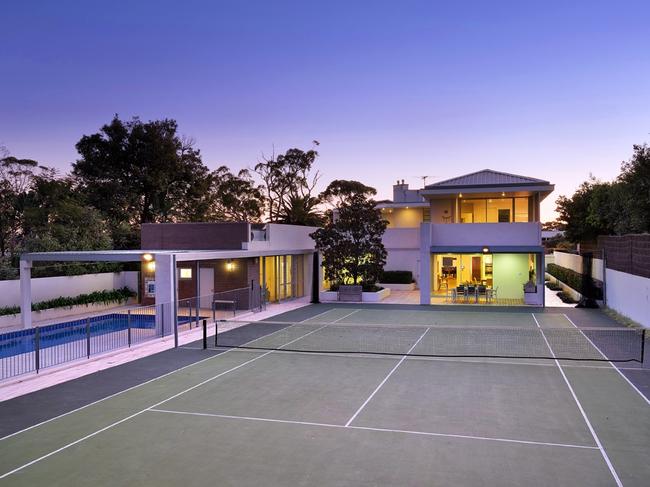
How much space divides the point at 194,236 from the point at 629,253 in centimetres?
2011

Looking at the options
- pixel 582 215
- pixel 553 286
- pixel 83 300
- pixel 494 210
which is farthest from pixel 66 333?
pixel 582 215

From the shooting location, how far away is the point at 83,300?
26.0m

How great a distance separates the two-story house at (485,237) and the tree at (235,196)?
27.9 m

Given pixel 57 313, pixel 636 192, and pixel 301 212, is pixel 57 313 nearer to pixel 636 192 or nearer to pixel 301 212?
pixel 636 192

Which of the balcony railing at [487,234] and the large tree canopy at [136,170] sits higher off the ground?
the large tree canopy at [136,170]

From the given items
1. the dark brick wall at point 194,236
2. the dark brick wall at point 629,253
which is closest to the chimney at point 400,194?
the dark brick wall at point 629,253

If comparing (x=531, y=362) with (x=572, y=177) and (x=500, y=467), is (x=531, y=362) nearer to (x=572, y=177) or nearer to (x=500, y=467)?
(x=500, y=467)

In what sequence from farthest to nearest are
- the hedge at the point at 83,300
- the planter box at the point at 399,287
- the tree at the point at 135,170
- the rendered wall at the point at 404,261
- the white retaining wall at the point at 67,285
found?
the tree at the point at 135,170 → the rendered wall at the point at 404,261 → the planter box at the point at 399,287 → the white retaining wall at the point at 67,285 → the hedge at the point at 83,300

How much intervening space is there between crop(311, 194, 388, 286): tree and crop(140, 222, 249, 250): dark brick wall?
6297 millimetres

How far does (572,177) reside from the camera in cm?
5206

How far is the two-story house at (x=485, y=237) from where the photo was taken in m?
28.8

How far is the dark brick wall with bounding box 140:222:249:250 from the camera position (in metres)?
26.5

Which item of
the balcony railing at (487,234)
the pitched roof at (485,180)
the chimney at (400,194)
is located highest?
the chimney at (400,194)

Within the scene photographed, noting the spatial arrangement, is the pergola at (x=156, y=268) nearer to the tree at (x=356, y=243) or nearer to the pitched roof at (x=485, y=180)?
the tree at (x=356, y=243)
